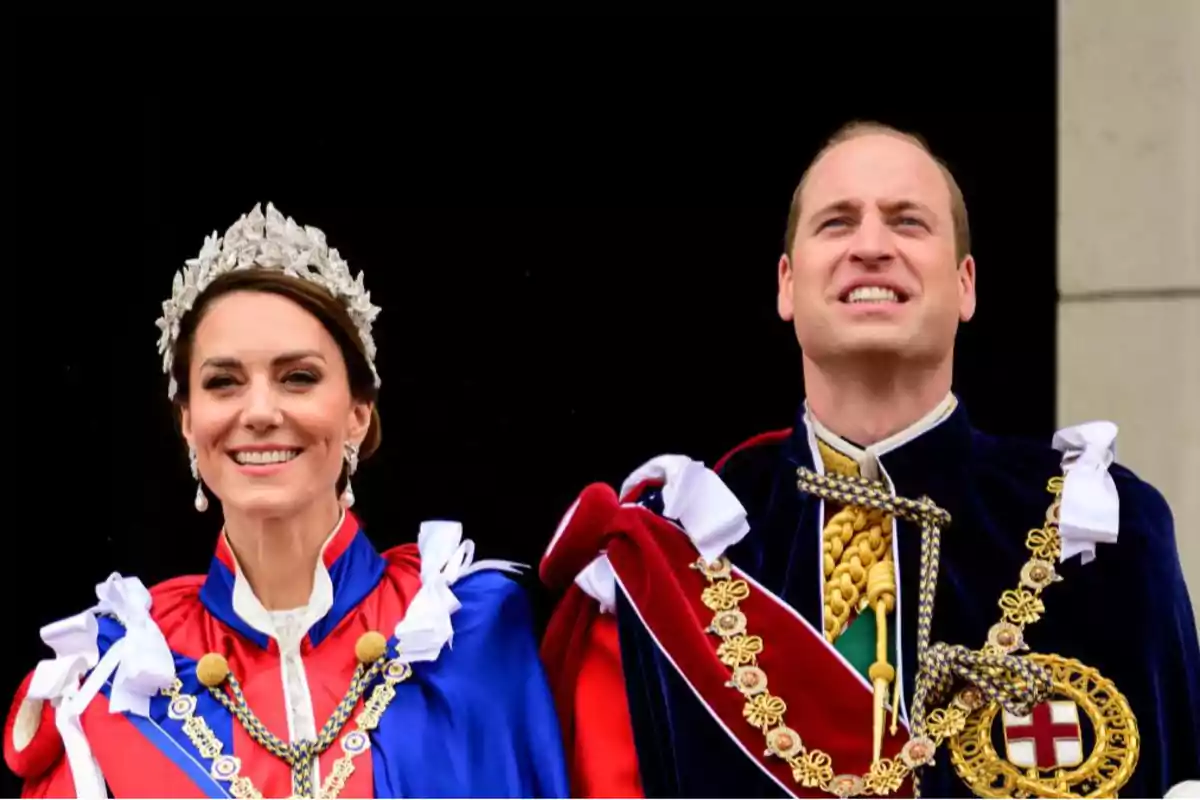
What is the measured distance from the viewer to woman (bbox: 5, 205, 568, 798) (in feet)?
8.36

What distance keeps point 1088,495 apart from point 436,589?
0.85 metres

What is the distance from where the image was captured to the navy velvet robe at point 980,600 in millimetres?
2500

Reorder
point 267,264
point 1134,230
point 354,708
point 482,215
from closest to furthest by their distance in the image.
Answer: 1. point 354,708
2. point 267,264
3. point 482,215
4. point 1134,230

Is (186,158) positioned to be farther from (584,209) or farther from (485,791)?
(485,791)

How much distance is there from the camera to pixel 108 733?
257 centimetres

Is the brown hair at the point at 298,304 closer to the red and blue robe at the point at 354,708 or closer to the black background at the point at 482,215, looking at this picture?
the red and blue robe at the point at 354,708

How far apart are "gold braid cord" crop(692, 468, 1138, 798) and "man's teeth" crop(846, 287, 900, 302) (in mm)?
258

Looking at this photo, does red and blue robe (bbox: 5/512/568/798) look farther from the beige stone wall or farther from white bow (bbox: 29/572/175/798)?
the beige stone wall

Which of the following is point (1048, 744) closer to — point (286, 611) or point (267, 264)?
point (286, 611)

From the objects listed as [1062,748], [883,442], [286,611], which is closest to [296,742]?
[286,611]

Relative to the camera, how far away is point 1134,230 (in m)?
3.21

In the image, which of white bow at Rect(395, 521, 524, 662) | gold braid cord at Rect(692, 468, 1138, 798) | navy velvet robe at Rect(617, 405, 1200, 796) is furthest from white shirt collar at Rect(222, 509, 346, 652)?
gold braid cord at Rect(692, 468, 1138, 798)

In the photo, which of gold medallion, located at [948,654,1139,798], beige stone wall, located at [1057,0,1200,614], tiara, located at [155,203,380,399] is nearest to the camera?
gold medallion, located at [948,654,1139,798]

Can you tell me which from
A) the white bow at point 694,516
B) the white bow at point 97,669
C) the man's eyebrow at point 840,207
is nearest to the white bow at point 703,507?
the white bow at point 694,516
